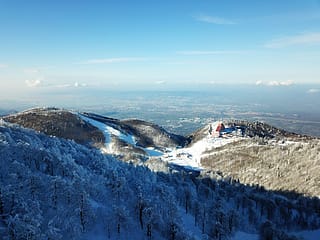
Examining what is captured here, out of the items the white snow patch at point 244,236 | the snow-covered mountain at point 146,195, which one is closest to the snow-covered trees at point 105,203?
the snow-covered mountain at point 146,195

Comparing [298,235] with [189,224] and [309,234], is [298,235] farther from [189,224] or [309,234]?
[189,224]

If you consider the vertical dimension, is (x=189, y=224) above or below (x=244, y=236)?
above

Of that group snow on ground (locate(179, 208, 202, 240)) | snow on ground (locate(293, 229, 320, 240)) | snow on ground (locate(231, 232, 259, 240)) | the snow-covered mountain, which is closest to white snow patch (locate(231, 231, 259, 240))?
snow on ground (locate(231, 232, 259, 240))

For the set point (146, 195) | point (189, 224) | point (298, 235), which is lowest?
point (298, 235)

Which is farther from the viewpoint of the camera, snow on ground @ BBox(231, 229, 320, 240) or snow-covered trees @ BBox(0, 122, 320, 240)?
snow on ground @ BBox(231, 229, 320, 240)

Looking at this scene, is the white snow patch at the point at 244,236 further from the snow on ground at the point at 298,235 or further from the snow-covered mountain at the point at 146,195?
the snow-covered mountain at the point at 146,195

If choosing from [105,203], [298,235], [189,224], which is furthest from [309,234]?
[105,203]

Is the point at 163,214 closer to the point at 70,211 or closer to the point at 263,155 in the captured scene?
the point at 70,211

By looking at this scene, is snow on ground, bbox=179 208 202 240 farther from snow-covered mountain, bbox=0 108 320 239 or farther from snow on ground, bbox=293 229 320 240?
snow on ground, bbox=293 229 320 240
